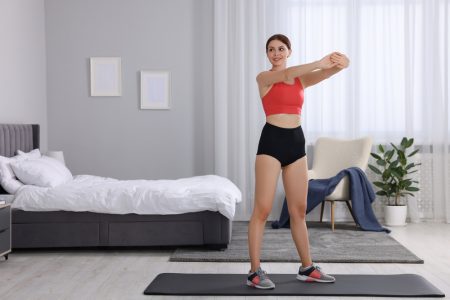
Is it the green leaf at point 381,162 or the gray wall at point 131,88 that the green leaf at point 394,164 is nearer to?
the green leaf at point 381,162

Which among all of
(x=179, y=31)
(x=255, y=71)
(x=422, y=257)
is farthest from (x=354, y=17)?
(x=422, y=257)

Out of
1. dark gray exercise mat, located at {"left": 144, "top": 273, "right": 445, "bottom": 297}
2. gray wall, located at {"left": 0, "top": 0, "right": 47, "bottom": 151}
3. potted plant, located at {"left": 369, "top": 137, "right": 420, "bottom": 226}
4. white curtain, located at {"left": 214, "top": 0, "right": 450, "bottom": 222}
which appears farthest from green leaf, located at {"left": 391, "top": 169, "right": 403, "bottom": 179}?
gray wall, located at {"left": 0, "top": 0, "right": 47, "bottom": 151}

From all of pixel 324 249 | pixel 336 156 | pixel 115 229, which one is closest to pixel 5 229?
pixel 115 229

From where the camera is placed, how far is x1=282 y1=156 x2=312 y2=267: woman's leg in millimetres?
3777

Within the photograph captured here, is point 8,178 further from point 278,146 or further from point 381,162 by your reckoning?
point 381,162

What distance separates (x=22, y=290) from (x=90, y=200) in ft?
3.96

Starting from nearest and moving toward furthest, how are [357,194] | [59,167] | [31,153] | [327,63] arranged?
[327,63], [59,167], [31,153], [357,194]

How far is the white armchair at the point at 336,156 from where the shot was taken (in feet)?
21.3

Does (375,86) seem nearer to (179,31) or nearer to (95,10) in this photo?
(179,31)

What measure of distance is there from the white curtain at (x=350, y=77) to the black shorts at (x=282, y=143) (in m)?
3.10

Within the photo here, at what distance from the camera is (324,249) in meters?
5.09

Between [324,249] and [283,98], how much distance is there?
5.88ft

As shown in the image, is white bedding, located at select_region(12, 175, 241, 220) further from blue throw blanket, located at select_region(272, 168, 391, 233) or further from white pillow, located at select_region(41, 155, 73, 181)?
blue throw blanket, located at select_region(272, 168, 391, 233)

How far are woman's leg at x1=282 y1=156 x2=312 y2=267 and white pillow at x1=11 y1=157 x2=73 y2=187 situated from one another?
2187mm
